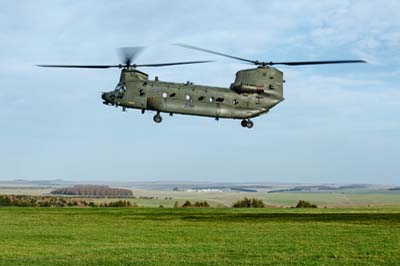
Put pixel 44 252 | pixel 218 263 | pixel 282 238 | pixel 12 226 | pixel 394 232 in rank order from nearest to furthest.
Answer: pixel 218 263
pixel 44 252
pixel 282 238
pixel 394 232
pixel 12 226

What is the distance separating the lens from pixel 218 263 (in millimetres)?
24516

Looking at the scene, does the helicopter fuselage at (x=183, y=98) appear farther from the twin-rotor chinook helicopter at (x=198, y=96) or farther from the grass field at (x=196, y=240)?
the grass field at (x=196, y=240)

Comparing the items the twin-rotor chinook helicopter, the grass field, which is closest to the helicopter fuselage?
the twin-rotor chinook helicopter

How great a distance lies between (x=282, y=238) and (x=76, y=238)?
9.97 metres

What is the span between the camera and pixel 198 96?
3831cm

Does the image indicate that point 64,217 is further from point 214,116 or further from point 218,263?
point 218,263

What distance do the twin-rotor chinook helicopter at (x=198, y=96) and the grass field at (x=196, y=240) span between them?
653 cm

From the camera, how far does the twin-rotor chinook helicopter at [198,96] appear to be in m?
38.2

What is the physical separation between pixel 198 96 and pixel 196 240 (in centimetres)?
852

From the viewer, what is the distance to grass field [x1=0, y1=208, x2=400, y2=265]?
25.8 meters

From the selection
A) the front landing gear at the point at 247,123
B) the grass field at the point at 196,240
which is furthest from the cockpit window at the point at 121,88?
the grass field at the point at 196,240

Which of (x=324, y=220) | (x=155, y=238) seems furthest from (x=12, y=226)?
(x=324, y=220)

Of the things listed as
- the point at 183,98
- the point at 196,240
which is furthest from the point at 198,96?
the point at 196,240

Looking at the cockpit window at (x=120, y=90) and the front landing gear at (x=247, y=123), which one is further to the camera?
the front landing gear at (x=247, y=123)
